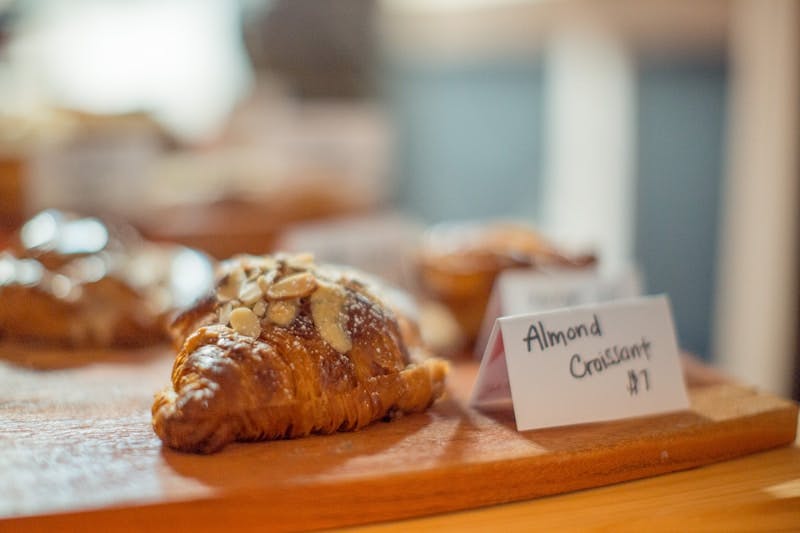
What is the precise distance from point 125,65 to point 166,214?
3.72 m

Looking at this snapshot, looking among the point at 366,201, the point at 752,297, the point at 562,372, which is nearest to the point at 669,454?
the point at 562,372

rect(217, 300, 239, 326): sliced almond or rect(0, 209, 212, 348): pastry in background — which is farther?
rect(0, 209, 212, 348): pastry in background

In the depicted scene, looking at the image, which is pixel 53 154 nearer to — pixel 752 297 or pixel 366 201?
pixel 366 201

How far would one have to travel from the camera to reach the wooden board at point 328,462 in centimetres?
107

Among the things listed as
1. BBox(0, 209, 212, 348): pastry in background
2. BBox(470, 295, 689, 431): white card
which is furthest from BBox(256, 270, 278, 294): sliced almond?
BBox(0, 209, 212, 348): pastry in background

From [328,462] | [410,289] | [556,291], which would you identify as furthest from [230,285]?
[410,289]

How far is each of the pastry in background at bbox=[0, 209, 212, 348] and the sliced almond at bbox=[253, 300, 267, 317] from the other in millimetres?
610

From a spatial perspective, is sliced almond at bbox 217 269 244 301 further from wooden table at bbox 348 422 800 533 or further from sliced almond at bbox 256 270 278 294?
wooden table at bbox 348 422 800 533

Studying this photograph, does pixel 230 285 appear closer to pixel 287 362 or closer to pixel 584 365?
pixel 287 362

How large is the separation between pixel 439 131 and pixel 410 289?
3976mm

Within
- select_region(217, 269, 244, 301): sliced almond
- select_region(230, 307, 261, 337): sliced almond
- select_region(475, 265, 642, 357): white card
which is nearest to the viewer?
select_region(230, 307, 261, 337): sliced almond

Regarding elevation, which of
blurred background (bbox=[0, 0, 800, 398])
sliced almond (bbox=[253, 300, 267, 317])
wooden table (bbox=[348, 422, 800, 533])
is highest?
blurred background (bbox=[0, 0, 800, 398])

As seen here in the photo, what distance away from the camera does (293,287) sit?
1.39 meters

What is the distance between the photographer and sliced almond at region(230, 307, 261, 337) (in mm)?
1333
